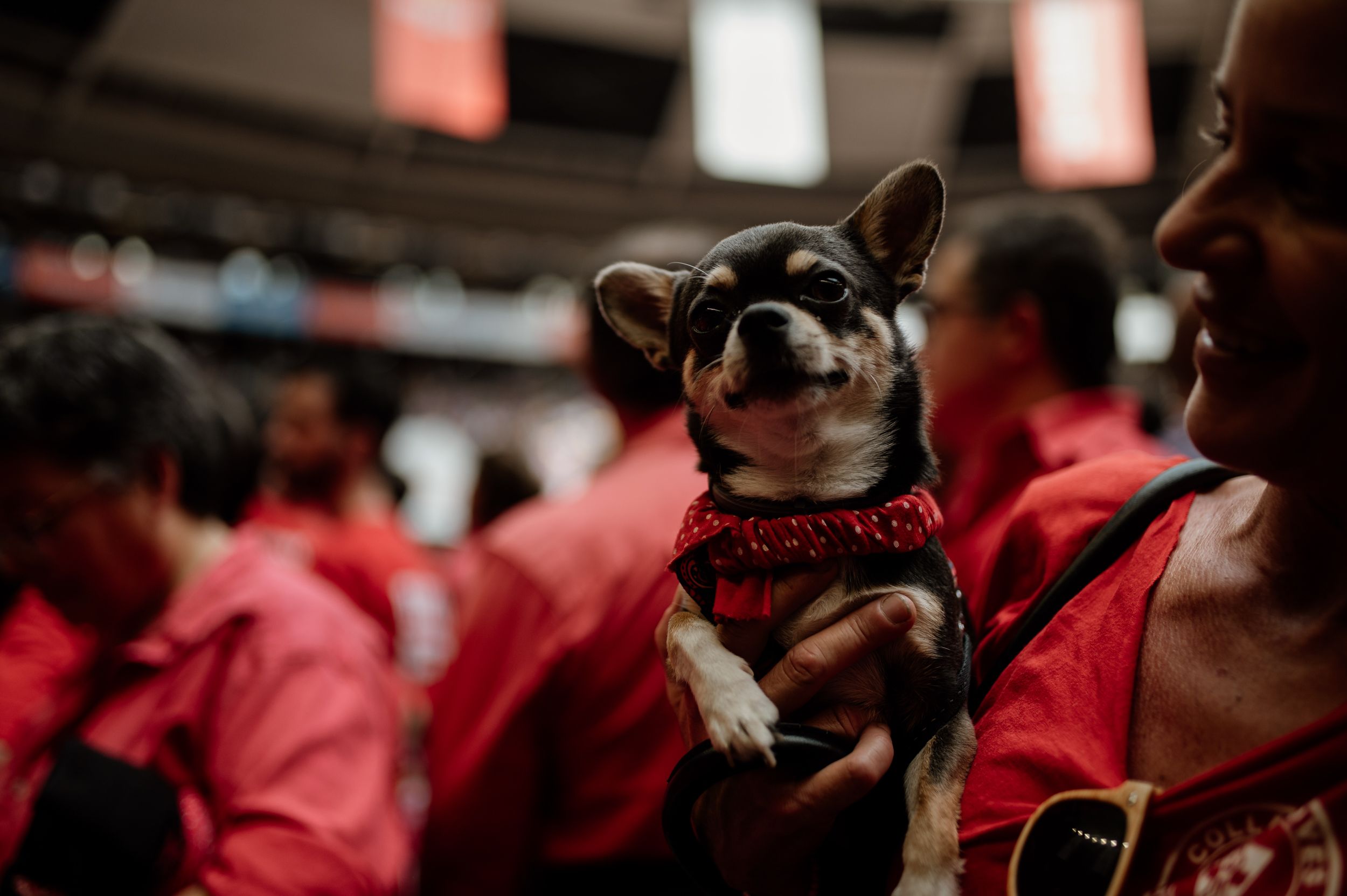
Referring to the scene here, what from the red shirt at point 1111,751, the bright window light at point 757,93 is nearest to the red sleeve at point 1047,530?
the red shirt at point 1111,751

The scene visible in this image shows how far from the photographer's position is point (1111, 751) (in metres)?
0.97

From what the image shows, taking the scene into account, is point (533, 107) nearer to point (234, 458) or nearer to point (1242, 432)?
point (234, 458)

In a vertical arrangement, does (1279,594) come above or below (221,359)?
above

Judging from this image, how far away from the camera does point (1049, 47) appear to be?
34.7 ft

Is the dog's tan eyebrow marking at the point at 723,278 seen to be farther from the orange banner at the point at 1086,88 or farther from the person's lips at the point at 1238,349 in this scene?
the orange banner at the point at 1086,88

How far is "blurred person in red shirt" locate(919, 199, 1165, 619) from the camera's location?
2.51m

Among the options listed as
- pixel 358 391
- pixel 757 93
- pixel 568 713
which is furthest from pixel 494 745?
pixel 757 93

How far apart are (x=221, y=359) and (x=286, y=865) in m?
13.2

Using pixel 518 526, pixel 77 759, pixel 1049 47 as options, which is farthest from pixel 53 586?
pixel 1049 47

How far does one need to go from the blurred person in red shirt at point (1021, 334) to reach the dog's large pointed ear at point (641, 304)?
1.25 metres

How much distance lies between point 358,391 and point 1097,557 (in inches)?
147

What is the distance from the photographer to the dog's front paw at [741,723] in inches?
39.5

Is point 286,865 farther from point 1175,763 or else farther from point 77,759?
point 1175,763

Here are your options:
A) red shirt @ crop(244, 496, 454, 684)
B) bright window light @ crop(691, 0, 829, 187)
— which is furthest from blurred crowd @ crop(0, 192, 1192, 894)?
bright window light @ crop(691, 0, 829, 187)
